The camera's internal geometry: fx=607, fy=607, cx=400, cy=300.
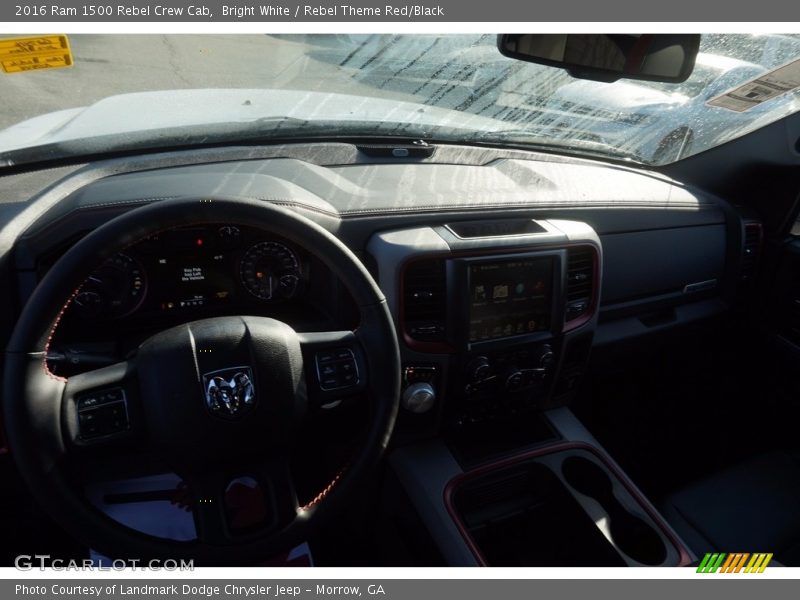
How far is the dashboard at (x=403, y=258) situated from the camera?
1691 millimetres

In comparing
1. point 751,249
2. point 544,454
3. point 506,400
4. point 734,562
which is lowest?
point 734,562

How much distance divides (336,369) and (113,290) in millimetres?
720

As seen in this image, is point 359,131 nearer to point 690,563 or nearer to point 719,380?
point 690,563

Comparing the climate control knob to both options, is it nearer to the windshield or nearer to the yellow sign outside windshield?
the windshield

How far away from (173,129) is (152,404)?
108cm

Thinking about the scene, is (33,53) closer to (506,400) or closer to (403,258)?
(403,258)

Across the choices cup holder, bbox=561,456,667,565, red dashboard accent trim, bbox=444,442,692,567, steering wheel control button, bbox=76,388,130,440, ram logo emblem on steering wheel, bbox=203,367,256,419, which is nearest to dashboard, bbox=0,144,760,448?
red dashboard accent trim, bbox=444,442,692,567

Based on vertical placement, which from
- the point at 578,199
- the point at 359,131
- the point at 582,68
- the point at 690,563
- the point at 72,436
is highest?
the point at 582,68

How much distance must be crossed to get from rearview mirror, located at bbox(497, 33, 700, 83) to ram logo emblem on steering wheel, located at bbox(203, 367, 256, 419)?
4.70ft

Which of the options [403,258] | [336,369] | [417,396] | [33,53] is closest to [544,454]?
[417,396]

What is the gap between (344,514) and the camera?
2316mm

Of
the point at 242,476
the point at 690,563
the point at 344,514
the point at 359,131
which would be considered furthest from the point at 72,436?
the point at 690,563

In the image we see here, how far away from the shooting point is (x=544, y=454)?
221 centimetres

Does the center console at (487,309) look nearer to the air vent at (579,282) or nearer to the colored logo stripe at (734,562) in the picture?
the air vent at (579,282)
